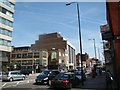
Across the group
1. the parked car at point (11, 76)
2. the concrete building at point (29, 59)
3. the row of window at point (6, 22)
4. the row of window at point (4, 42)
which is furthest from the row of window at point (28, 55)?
the parked car at point (11, 76)

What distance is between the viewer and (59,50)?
136m

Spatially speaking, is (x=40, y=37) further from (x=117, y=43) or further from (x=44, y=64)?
(x=117, y=43)

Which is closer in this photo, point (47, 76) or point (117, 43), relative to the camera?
point (117, 43)

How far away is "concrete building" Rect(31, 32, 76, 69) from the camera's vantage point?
420 feet

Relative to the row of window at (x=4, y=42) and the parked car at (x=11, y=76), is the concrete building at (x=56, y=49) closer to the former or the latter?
the row of window at (x=4, y=42)

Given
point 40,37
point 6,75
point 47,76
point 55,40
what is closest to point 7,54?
point 6,75

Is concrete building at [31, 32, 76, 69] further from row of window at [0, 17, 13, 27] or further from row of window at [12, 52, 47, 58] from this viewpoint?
row of window at [0, 17, 13, 27]

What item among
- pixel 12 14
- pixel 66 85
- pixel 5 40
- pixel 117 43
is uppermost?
pixel 12 14

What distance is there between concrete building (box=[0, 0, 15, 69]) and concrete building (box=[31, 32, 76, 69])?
5472 centimetres

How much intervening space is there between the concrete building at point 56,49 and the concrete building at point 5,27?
5472 centimetres

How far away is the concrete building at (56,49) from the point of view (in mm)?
128125

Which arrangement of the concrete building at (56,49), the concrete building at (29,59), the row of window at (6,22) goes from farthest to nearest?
the concrete building at (56,49) → the concrete building at (29,59) → the row of window at (6,22)

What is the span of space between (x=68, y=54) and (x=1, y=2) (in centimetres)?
8719

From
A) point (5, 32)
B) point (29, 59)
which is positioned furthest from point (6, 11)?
point (29, 59)
